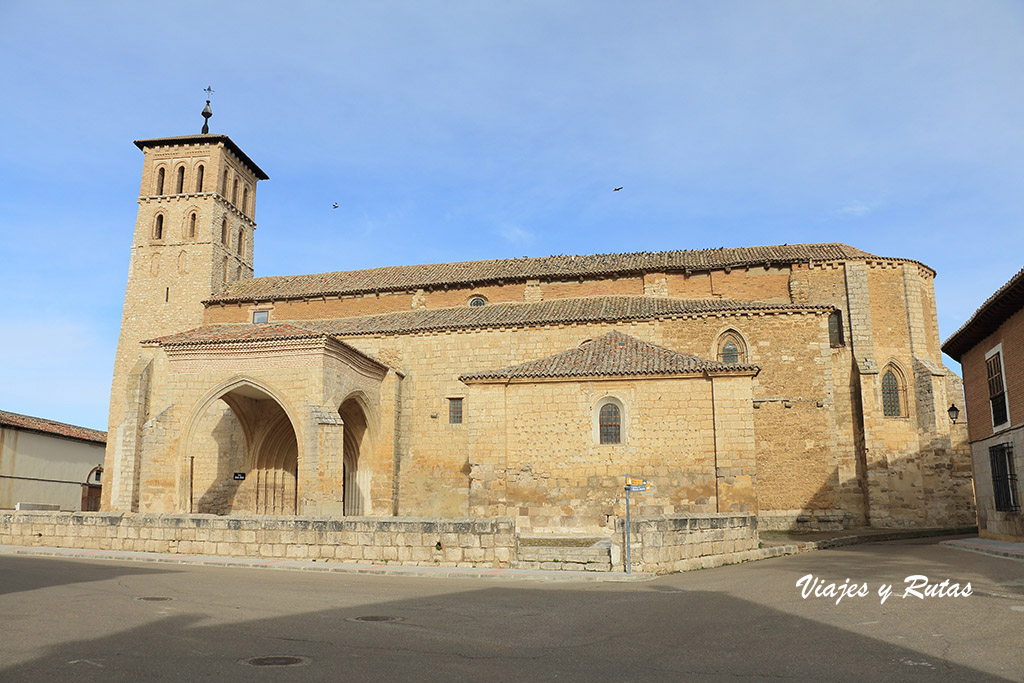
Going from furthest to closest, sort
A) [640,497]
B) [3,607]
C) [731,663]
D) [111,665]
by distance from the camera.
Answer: [640,497]
[3,607]
[731,663]
[111,665]

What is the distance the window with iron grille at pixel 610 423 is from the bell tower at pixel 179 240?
20.1m

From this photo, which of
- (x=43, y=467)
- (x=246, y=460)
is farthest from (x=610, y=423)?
(x=43, y=467)

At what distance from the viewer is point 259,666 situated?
5.65m

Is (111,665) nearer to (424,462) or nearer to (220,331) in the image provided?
(424,462)

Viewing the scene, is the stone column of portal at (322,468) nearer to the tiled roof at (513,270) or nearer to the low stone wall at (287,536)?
the low stone wall at (287,536)

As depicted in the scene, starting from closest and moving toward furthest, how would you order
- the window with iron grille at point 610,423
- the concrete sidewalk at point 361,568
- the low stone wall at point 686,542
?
the concrete sidewalk at point 361,568 < the low stone wall at point 686,542 < the window with iron grille at point 610,423

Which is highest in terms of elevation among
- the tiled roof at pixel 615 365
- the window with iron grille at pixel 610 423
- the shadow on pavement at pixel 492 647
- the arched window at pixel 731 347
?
the arched window at pixel 731 347

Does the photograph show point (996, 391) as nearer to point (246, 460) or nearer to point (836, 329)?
point (836, 329)

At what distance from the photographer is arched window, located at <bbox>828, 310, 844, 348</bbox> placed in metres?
26.0

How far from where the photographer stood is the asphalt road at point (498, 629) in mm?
5641

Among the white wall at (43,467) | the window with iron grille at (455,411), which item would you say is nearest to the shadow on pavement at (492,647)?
the window with iron grille at (455,411)

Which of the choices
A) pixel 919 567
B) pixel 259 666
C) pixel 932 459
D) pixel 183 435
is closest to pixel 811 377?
pixel 932 459

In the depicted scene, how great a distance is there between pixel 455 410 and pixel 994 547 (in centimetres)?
1620

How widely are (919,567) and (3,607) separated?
13.8 metres
